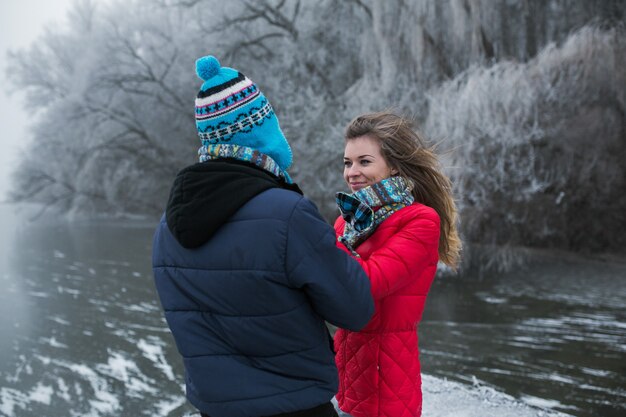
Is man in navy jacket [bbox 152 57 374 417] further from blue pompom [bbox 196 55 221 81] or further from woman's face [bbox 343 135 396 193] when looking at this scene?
woman's face [bbox 343 135 396 193]

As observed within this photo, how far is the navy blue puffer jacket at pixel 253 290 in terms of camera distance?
1.46 m

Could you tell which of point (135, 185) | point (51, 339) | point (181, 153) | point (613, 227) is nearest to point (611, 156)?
point (613, 227)

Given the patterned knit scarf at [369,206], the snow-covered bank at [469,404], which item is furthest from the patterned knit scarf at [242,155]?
the snow-covered bank at [469,404]

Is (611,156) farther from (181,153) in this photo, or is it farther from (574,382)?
(181,153)

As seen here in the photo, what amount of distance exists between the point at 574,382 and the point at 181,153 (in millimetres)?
13571

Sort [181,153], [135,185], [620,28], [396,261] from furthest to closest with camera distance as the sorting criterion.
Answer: [135,185]
[181,153]
[620,28]
[396,261]

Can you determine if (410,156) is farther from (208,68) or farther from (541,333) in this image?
(541,333)

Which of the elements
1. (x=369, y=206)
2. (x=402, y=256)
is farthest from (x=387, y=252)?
(x=369, y=206)

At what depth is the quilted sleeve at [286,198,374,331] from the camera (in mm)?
1455

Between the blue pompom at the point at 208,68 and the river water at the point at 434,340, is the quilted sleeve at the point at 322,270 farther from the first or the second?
the river water at the point at 434,340

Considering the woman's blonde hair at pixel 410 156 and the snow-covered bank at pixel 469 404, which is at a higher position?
the woman's blonde hair at pixel 410 156

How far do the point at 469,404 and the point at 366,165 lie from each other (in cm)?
220

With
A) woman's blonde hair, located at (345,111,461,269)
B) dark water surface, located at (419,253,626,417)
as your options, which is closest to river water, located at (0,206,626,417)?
dark water surface, located at (419,253,626,417)

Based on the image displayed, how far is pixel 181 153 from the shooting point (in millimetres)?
17406
